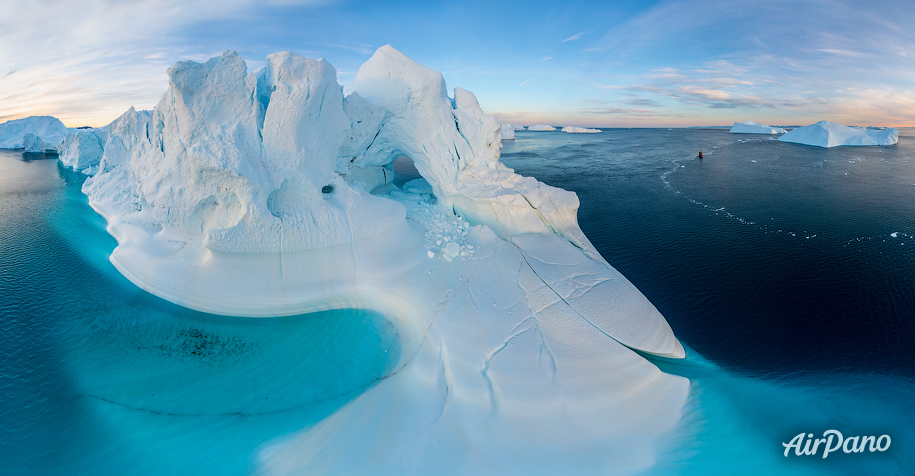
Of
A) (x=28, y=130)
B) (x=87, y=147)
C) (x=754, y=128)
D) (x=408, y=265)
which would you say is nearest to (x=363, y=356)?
(x=408, y=265)

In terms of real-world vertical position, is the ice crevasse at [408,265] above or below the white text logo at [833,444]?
above

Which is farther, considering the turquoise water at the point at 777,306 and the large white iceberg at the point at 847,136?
the large white iceberg at the point at 847,136

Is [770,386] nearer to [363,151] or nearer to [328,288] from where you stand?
[328,288]

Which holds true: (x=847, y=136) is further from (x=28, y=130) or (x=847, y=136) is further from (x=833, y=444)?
(x=28, y=130)

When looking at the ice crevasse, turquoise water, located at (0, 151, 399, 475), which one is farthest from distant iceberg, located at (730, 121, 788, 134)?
turquoise water, located at (0, 151, 399, 475)

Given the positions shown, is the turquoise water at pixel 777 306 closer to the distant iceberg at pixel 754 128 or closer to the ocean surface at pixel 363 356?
the ocean surface at pixel 363 356

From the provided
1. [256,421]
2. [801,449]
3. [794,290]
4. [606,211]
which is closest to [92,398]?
[256,421]

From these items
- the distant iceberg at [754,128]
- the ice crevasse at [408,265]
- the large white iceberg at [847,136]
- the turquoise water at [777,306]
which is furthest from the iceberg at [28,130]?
the distant iceberg at [754,128]
